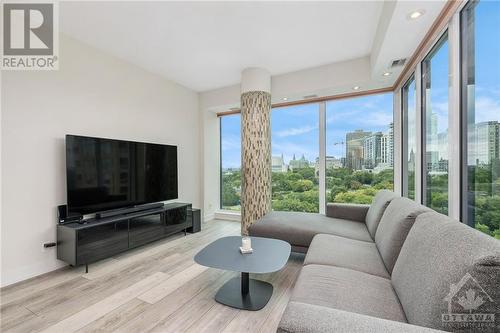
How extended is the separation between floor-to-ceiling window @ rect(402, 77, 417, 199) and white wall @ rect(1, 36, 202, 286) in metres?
3.76

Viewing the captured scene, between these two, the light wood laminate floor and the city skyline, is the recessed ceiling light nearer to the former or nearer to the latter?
the city skyline

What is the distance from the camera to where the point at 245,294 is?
187 cm

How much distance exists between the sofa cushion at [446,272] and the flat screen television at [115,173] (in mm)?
2997

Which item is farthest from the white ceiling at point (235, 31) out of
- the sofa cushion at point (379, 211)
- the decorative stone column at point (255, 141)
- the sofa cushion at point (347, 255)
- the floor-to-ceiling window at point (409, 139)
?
the sofa cushion at point (347, 255)

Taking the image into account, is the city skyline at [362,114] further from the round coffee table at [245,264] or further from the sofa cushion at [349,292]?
the round coffee table at [245,264]

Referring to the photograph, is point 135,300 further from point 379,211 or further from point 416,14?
point 416,14

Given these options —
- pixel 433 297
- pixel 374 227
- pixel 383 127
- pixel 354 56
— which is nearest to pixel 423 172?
pixel 374 227

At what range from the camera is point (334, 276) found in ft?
4.53

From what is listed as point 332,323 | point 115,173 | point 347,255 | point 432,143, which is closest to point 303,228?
point 347,255

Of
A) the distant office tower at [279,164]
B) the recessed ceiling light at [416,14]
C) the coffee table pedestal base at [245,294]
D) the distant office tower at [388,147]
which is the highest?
the recessed ceiling light at [416,14]

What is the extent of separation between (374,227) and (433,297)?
57.0 inches

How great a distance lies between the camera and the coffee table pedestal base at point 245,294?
1.76m

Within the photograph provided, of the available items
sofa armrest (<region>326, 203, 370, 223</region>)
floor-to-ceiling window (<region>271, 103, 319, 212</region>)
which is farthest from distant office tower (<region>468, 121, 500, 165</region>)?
floor-to-ceiling window (<region>271, 103, 319, 212</region>)

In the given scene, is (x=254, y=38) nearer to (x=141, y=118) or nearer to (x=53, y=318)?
(x=141, y=118)
